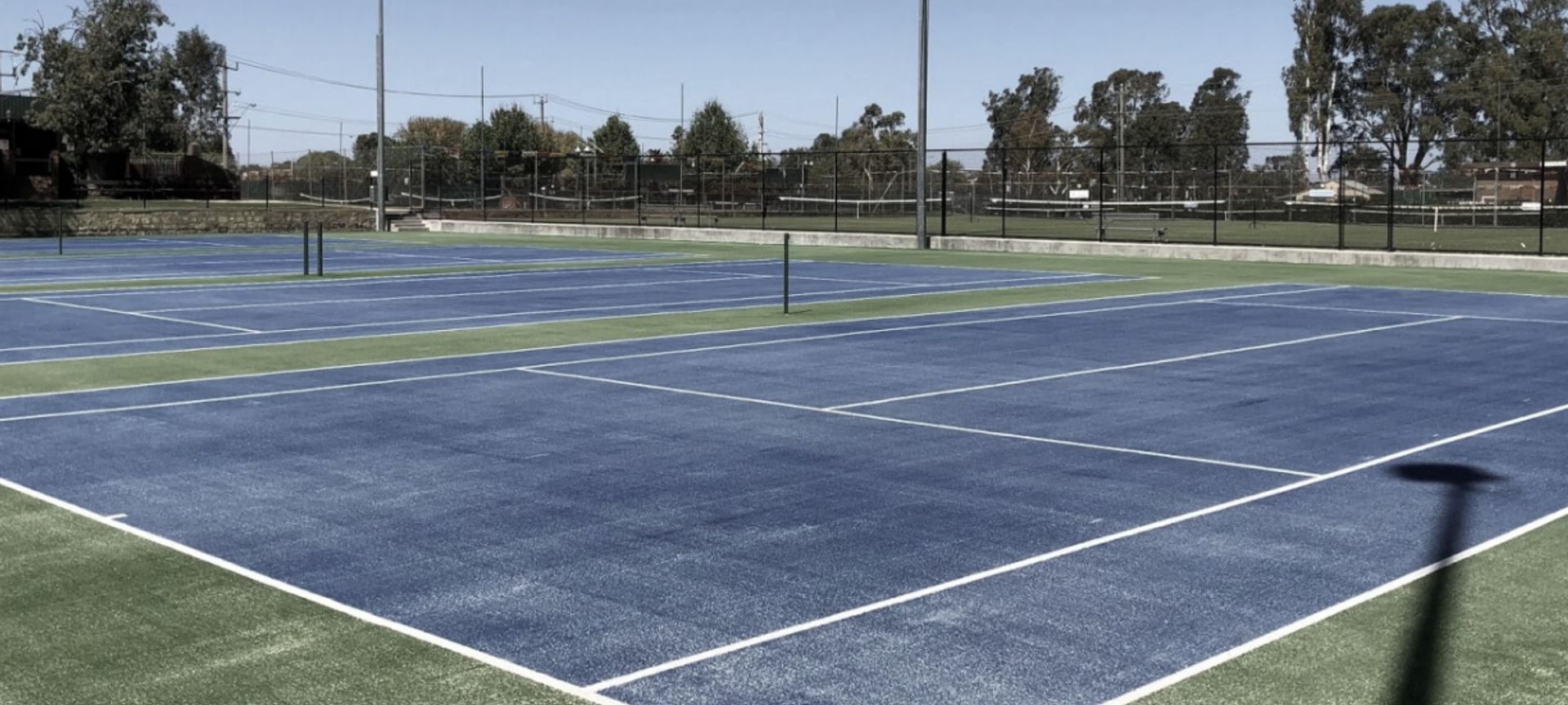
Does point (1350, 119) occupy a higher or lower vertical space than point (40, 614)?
higher

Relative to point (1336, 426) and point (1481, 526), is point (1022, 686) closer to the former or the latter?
point (1481, 526)

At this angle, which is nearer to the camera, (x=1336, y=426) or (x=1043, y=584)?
(x=1043, y=584)

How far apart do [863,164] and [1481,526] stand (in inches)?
4833

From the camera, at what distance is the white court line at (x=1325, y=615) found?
20.5ft

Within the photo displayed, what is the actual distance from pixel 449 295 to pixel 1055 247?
63.9 feet

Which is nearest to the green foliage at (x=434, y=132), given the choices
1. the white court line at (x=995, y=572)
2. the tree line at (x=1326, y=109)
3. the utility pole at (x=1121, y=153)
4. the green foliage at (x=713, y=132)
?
the tree line at (x=1326, y=109)

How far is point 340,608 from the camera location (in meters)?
7.39

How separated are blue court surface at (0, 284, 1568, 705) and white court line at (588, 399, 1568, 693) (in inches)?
1.0

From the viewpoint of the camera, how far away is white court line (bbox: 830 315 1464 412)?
46.5ft

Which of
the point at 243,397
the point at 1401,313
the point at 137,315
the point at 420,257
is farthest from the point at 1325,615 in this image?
the point at 420,257

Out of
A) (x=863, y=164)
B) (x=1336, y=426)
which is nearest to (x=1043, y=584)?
(x=1336, y=426)

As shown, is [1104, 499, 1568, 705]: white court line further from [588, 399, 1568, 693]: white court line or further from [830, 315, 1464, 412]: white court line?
[830, 315, 1464, 412]: white court line

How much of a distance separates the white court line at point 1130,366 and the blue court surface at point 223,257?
19175mm

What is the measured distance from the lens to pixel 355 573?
8039 mm
